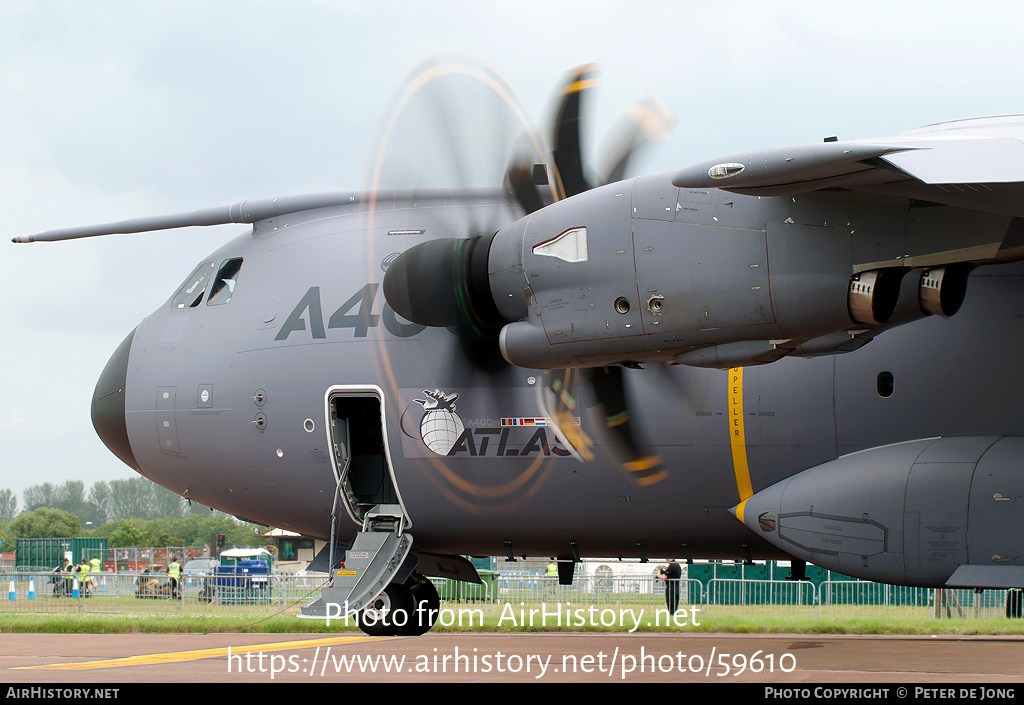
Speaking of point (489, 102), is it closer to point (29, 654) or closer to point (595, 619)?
point (29, 654)

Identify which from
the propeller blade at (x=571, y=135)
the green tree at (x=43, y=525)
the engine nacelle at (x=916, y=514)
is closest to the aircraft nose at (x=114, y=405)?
the propeller blade at (x=571, y=135)

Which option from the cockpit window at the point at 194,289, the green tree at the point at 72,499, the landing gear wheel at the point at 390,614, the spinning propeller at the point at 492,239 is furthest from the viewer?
the green tree at the point at 72,499

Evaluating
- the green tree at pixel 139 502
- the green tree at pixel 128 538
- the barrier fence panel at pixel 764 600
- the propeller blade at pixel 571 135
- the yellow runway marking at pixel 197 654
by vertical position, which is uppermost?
the propeller blade at pixel 571 135

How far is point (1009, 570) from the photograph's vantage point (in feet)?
Result: 28.0

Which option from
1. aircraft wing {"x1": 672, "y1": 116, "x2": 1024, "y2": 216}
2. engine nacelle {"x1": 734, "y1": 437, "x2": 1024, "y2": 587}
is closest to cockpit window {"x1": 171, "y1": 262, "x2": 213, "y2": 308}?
engine nacelle {"x1": 734, "y1": 437, "x2": 1024, "y2": 587}

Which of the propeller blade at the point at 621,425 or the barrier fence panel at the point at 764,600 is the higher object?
the propeller blade at the point at 621,425

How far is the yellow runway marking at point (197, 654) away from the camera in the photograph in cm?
1080

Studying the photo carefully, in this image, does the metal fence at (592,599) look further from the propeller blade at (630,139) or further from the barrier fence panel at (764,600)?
the propeller blade at (630,139)

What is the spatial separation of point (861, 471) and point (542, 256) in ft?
11.9

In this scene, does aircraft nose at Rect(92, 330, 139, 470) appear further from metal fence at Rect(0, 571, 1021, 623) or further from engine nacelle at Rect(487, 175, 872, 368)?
metal fence at Rect(0, 571, 1021, 623)

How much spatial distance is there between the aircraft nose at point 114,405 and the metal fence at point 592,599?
298 inches

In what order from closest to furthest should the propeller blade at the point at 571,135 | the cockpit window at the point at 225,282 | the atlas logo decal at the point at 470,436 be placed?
1. the propeller blade at the point at 571,135
2. the atlas logo decal at the point at 470,436
3. the cockpit window at the point at 225,282

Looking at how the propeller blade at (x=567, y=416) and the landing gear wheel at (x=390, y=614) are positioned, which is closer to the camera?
the propeller blade at (x=567, y=416)

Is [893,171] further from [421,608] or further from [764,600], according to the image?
[764,600]
